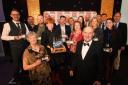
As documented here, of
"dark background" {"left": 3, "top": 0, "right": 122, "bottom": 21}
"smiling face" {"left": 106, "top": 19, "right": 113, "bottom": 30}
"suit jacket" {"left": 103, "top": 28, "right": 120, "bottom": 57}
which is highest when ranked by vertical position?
"dark background" {"left": 3, "top": 0, "right": 122, "bottom": 21}

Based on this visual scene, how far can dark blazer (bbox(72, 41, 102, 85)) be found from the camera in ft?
11.3

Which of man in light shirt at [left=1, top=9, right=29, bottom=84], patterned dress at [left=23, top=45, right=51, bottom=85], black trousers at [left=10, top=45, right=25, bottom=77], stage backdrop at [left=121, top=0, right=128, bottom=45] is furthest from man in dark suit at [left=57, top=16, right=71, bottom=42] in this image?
stage backdrop at [left=121, top=0, right=128, bottom=45]

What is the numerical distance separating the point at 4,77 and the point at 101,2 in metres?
4.42

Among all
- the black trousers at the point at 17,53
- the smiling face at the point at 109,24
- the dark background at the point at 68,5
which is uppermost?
the dark background at the point at 68,5

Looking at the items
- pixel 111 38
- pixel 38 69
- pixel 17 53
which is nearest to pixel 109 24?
pixel 111 38

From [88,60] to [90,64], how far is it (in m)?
0.08

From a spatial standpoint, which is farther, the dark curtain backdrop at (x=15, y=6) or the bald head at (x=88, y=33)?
the dark curtain backdrop at (x=15, y=6)

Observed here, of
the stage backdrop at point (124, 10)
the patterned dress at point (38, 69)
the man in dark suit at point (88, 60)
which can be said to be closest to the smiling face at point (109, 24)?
the man in dark suit at point (88, 60)

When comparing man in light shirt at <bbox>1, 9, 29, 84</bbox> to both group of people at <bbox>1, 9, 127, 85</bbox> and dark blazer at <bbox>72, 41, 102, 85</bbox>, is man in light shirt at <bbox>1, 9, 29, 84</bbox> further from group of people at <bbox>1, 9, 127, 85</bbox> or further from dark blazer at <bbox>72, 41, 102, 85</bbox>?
dark blazer at <bbox>72, 41, 102, 85</bbox>

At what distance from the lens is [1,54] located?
757cm

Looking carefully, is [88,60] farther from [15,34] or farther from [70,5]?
[70,5]

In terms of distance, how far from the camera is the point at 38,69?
12.0ft

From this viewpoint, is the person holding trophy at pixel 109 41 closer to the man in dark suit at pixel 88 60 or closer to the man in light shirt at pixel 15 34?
the man in dark suit at pixel 88 60

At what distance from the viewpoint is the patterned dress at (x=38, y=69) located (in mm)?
3540
